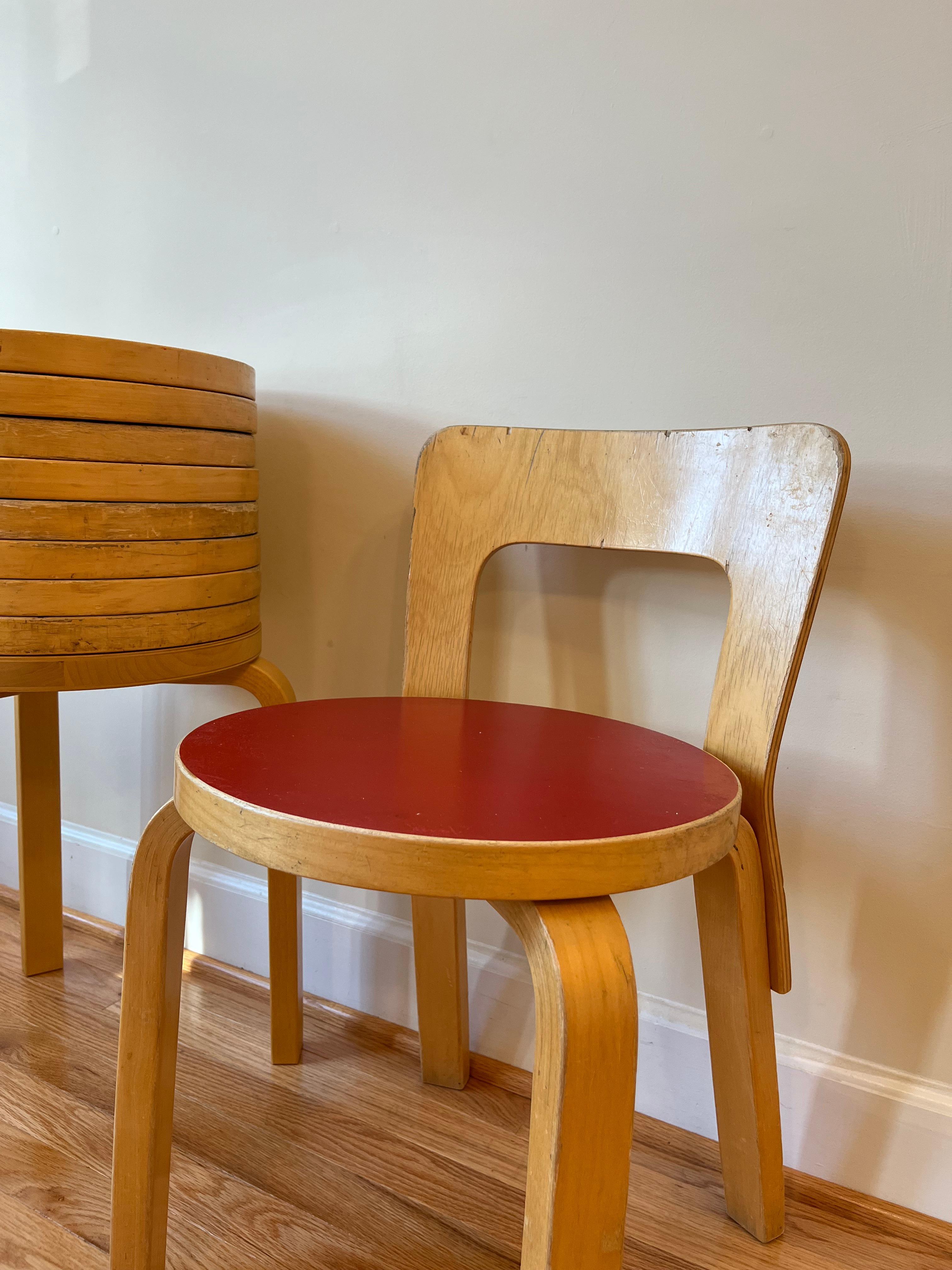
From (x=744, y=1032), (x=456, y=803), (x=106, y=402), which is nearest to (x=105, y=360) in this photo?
(x=106, y=402)

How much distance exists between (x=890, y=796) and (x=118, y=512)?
0.71 m

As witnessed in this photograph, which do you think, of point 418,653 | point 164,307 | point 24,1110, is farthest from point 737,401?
point 24,1110

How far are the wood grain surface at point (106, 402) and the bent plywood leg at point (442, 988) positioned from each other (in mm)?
511

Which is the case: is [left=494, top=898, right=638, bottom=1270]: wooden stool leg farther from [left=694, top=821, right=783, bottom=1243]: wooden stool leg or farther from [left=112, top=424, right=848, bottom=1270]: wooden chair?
[left=694, top=821, right=783, bottom=1243]: wooden stool leg

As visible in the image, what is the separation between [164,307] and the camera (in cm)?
117

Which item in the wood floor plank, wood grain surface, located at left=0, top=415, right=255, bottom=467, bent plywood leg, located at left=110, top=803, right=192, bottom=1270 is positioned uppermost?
wood grain surface, located at left=0, top=415, right=255, bottom=467

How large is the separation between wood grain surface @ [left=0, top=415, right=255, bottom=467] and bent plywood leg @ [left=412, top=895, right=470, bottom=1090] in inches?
19.0

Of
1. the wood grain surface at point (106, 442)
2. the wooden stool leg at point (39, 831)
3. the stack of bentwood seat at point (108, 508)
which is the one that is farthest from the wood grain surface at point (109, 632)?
the wooden stool leg at point (39, 831)

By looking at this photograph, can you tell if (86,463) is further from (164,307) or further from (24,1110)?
(24,1110)

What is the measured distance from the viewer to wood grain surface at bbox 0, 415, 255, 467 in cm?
76

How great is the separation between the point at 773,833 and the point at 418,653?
36 centimetres

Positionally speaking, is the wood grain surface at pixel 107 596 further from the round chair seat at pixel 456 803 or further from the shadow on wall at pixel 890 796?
the shadow on wall at pixel 890 796

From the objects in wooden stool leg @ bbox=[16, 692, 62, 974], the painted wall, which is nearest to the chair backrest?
the painted wall

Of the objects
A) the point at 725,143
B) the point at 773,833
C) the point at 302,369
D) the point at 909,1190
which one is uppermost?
the point at 725,143
